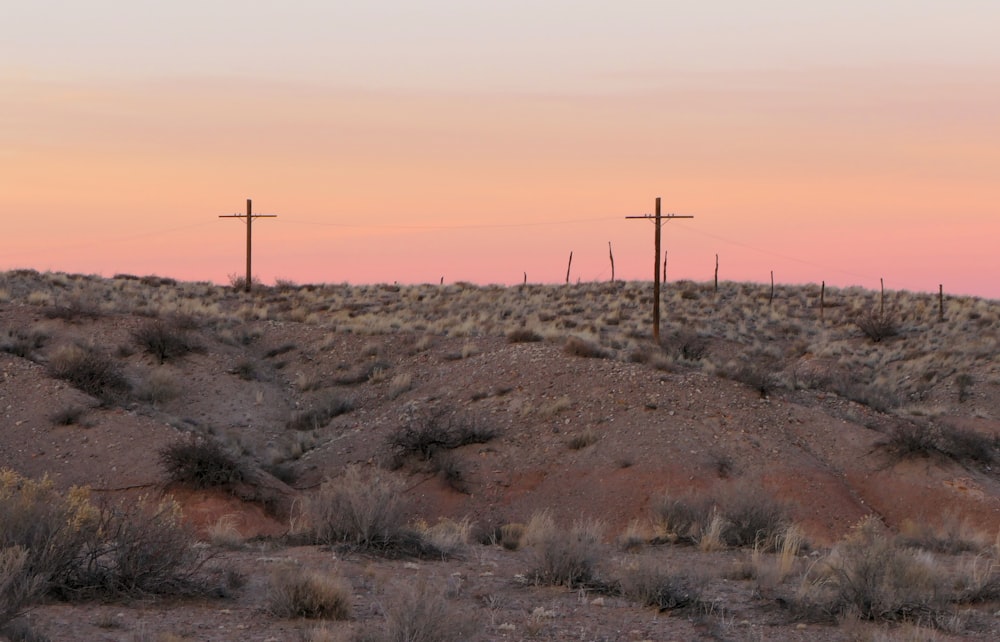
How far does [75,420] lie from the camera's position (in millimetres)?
30406

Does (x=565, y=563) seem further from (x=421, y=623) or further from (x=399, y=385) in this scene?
(x=399, y=385)

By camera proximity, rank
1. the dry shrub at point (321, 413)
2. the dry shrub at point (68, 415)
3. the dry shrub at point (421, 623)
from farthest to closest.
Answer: the dry shrub at point (321, 413), the dry shrub at point (68, 415), the dry shrub at point (421, 623)

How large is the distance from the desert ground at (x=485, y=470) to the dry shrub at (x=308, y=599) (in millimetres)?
33

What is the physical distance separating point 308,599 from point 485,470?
1912 centimetres

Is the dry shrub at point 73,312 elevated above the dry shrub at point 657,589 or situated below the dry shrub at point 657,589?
above

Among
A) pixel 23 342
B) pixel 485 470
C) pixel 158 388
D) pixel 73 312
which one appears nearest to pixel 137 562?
pixel 485 470

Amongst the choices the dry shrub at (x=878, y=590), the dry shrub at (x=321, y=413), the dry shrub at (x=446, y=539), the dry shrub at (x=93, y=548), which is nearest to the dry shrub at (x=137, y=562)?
the dry shrub at (x=93, y=548)

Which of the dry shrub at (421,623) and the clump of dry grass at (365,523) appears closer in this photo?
the dry shrub at (421,623)

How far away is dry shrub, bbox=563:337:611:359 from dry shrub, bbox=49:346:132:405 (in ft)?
46.7

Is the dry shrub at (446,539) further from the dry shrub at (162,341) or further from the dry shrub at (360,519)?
the dry shrub at (162,341)

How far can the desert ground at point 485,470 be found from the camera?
11859 mm

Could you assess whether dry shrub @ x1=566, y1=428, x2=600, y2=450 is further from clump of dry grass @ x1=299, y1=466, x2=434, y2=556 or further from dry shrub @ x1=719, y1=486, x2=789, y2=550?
clump of dry grass @ x1=299, y1=466, x2=434, y2=556

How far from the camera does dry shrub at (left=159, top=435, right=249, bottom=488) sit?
27.2m

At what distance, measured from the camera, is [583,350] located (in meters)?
36.9
